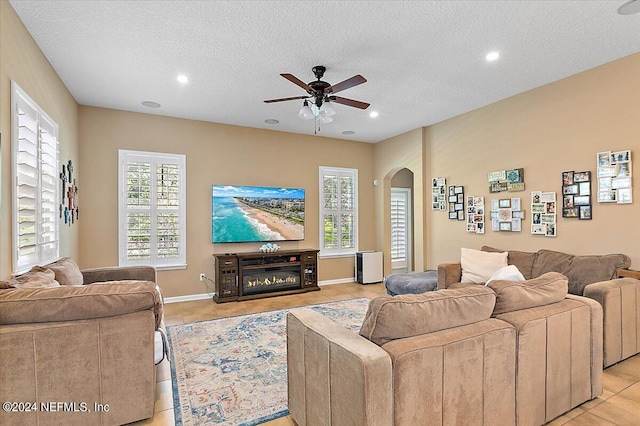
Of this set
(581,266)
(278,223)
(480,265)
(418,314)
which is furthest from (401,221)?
(418,314)

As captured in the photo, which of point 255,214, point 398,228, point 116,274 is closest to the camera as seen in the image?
point 116,274

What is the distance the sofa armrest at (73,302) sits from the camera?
1869 mm

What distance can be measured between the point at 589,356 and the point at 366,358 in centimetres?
191

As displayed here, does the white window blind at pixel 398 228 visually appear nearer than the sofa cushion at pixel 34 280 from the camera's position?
No

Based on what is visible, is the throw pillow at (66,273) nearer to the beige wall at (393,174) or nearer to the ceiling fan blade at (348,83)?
the ceiling fan blade at (348,83)

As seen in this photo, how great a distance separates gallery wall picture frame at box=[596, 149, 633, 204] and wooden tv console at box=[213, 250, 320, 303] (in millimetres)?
4177

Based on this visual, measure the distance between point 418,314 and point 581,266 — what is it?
2.93 m

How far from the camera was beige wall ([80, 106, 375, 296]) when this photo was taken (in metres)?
4.94

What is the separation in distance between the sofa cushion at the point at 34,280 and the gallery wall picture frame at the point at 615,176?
526 cm

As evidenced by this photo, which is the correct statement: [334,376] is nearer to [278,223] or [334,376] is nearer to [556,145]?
[556,145]

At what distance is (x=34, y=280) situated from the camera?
2.38 metres

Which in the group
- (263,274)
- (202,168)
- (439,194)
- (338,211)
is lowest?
(263,274)

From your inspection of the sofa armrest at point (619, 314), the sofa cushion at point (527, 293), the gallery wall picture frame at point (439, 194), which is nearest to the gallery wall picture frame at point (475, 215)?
the gallery wall picture frame at point (439, 194)

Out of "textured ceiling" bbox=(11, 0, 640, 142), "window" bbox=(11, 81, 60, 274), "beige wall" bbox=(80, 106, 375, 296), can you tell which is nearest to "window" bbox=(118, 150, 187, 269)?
"beige wall" bbox=(80, 106, 375, 296)
